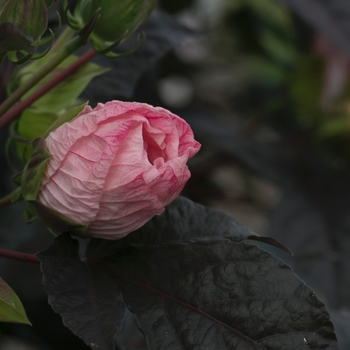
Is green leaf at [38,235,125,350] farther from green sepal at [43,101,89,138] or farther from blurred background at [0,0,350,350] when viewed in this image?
blurred background at [0,0,350,350]

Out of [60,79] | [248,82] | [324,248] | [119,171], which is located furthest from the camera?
[248,82]

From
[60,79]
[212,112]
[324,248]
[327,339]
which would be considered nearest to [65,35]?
[60,79]

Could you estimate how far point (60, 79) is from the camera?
437 millimetres

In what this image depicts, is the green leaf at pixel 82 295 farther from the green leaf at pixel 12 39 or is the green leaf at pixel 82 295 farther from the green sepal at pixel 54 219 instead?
the green leaf at pixel 12 39

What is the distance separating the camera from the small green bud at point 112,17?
398 mm

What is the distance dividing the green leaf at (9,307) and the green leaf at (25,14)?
0.15 metres

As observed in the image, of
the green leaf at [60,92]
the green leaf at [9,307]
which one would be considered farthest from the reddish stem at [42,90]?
the green leaf at [9,307]

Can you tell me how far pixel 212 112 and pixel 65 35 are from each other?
67 centimetres

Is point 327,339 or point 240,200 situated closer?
point 327,339

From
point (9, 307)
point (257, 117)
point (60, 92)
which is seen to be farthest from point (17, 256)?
point (257, 117)

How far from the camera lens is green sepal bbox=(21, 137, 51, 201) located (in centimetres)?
34

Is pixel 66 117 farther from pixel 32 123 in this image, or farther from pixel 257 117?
pixel 257 117

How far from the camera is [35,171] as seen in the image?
1.13 feet

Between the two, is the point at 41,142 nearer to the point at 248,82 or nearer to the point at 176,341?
the point at 176,341
